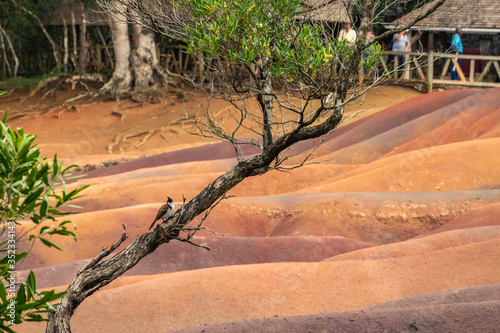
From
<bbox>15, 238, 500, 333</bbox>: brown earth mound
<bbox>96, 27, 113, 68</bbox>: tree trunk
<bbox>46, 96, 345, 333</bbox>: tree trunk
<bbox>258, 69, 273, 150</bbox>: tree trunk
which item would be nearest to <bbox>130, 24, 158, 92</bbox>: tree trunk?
<bbox>96, 27, 113, 68</bbox>: tree trunk

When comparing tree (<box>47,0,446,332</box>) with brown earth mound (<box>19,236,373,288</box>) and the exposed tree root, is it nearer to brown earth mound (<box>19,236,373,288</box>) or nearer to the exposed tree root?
brown earth mound (<box>19,236,373,288</box>)

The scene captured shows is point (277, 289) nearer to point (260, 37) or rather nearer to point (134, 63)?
point (260, 37)

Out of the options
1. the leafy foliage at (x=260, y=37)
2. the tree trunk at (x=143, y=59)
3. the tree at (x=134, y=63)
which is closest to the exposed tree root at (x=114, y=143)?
the tree at (x=134, y=63)

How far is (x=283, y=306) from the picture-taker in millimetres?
6594

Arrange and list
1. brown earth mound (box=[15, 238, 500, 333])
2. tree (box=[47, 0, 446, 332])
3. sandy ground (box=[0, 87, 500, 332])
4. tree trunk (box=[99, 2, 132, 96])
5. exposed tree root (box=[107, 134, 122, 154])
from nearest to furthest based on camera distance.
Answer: tree (box=[47, 0, 446, 332]), sandy ground (box=[0, 87, 500, 332]), brown earth mound (box=[15, 238, 500, 333]), exposed tree root (box=[107, 134, 122, 154]), tree trunk (box=[99, 2, 132, 96])

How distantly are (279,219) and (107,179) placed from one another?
471 cm

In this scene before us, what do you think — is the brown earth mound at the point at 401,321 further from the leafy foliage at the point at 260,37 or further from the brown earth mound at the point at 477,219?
the brown earth mound at the point at 477,219

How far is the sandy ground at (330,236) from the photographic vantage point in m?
6.40

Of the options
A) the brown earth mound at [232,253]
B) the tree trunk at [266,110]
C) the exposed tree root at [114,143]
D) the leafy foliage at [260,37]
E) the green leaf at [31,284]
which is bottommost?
the exposed tree root at [114,143]

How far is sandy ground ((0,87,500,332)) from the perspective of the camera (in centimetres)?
640

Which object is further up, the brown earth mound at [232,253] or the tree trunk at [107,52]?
the tree trunk at [107,52]

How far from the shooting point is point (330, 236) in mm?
9062

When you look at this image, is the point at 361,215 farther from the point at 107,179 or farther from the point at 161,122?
the point at 161,122

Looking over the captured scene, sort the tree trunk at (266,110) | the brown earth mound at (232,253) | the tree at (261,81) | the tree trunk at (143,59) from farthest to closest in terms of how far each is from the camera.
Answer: the tree trunk at (143,59)
the brown earth mound at (232,253)
the tree trunk at (266,110)
the tree at (261,81)
